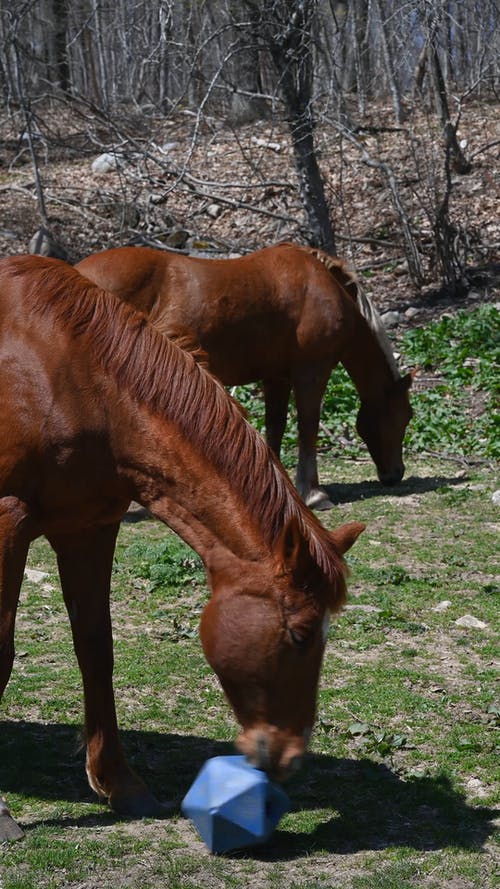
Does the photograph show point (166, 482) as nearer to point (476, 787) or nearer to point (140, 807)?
point (140, 807)

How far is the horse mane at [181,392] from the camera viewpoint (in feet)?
11.1

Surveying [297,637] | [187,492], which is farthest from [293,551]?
[187,492]

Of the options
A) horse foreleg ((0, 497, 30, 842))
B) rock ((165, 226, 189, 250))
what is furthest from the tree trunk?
horse foreleg ((0, 497, 30, 842))

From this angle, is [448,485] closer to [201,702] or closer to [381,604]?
[381,604]

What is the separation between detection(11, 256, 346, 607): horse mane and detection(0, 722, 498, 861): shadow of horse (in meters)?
0.95

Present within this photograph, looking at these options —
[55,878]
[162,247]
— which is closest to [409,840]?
[55,878]

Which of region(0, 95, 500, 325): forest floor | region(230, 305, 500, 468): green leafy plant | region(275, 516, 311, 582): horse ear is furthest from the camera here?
region(0, 95, 500, 325): forest floor

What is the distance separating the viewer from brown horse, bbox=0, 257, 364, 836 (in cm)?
326

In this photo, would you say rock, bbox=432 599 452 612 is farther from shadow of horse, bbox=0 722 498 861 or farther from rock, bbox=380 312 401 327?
rock, bbox=380 312 401 327

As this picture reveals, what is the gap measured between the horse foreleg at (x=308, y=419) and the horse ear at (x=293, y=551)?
568cm

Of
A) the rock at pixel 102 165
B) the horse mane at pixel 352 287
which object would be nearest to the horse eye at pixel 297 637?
the horse mane at pixel 352 287

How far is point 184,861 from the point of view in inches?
134

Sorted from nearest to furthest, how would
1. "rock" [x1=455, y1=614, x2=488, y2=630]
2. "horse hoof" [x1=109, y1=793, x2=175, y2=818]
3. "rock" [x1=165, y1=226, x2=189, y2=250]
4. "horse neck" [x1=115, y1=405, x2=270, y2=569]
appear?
"horse neck" [x1=115, y1=405, x2=270, y2=569] → "horse hoof" [x1=109, y1=793, x2=175, y2=818] → "rock" [x1=455, y1=614, x2=488, y2=630] → "rock" [x1=165, y1=226, x2=189, y2=250]

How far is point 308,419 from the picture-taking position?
9.09 m
